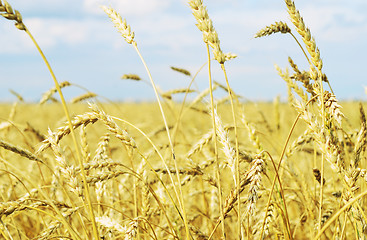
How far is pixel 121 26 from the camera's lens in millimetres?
1721

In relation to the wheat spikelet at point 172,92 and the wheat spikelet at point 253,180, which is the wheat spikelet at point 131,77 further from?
the wheat spikelet at point 253,180

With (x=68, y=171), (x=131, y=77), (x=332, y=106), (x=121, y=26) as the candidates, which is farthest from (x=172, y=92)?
(x=68, y=171)

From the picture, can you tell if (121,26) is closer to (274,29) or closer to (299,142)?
(274,29)

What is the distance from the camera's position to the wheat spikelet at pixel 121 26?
1.69 meters

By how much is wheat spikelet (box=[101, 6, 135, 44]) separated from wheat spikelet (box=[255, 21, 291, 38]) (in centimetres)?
56

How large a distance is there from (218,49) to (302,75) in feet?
2.02

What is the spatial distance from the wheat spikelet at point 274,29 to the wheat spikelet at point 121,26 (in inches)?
22.1

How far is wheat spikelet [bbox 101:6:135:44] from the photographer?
169 cm

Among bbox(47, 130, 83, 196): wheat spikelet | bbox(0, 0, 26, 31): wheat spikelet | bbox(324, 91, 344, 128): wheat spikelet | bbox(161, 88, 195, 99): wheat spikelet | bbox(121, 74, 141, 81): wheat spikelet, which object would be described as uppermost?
bbox(0, 0, 26, 31): wheat spikelet

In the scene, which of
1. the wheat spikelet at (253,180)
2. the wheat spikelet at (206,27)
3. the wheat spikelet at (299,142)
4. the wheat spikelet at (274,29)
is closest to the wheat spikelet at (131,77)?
the wheat spikelet at (299,142)

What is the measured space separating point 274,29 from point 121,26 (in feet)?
2.25

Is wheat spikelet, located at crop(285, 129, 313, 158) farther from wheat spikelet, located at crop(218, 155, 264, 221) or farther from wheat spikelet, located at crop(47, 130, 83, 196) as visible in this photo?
wheat spikelet, located at crop(47, 130, 83, 196)

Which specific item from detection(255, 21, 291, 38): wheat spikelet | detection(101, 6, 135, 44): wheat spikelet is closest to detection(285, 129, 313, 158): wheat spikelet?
detection(255, 21, 291, 38): wheat spikelet

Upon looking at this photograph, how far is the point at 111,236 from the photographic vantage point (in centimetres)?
203
